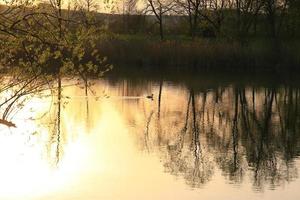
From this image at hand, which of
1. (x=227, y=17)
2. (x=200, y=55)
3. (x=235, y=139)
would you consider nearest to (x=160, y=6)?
(x=227, y=17)

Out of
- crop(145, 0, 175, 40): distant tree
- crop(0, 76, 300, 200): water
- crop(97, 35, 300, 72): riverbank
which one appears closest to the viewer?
crop(0, 76, 300, 200): water

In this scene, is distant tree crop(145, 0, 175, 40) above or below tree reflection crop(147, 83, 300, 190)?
above

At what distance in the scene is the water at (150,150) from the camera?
9.55 m

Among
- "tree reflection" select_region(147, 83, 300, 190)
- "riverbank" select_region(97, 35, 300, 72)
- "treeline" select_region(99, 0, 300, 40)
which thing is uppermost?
"treeline" select_region(99, 0, 300, 40)

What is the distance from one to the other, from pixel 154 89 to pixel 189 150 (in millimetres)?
12117

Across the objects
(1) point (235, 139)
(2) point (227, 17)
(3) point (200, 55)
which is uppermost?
(2) point (227, 17)

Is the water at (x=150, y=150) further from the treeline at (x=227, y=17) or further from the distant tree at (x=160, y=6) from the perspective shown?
the distant tree at (x=160, y=6)

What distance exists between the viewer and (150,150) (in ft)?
41.3

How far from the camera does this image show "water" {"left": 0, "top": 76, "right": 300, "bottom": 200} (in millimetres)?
9555

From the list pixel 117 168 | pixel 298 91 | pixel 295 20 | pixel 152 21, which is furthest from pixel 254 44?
pixel 117 168

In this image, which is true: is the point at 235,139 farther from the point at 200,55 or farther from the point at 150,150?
the point at 200,55

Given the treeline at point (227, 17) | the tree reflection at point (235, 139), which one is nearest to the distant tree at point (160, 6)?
the treeline at point (227, 17)

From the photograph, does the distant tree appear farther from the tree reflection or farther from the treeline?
the tree reflection

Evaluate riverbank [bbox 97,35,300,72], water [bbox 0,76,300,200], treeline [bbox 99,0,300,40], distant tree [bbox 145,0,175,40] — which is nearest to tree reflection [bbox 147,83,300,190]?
water [bbox 0,76,300,200]
